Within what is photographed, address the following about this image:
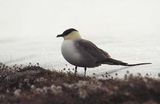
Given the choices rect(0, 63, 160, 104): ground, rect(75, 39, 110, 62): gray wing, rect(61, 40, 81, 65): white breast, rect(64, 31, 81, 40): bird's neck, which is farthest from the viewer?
rect(64, 31, 81, 40): bird's neck

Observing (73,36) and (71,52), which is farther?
(73,36)

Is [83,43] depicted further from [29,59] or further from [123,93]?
[29,59]

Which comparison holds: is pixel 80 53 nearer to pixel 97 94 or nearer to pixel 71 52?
pixel 71 52

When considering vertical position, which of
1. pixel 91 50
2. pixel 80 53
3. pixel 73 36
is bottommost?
pixel 80 53

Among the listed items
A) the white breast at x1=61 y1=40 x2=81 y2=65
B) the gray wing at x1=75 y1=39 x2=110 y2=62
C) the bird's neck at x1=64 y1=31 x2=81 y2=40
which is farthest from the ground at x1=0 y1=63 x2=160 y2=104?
the bird's neck at x1=64 y1=31 x2=81 y2=40

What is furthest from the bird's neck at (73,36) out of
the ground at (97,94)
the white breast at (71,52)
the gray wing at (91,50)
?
the ground at (97,94)

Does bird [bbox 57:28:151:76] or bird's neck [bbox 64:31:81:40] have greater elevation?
bird's neck [bbox 64:31:81:40]

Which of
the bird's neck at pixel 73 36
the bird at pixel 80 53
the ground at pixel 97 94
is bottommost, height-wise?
the ground at pixel 97 94

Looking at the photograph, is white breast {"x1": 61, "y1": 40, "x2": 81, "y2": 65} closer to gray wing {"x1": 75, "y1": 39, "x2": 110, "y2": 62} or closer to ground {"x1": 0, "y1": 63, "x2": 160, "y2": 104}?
gray wing {"x1": 75, "y1": 39, "x2": 110, "y2": 62}

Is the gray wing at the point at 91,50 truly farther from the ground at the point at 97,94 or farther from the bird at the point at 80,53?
the ground at the point at 97,94

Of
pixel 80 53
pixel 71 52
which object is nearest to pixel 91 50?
pixel 80 53

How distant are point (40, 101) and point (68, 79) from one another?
5.30m

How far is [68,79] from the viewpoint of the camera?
20.8 m

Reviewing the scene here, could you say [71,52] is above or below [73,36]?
below
